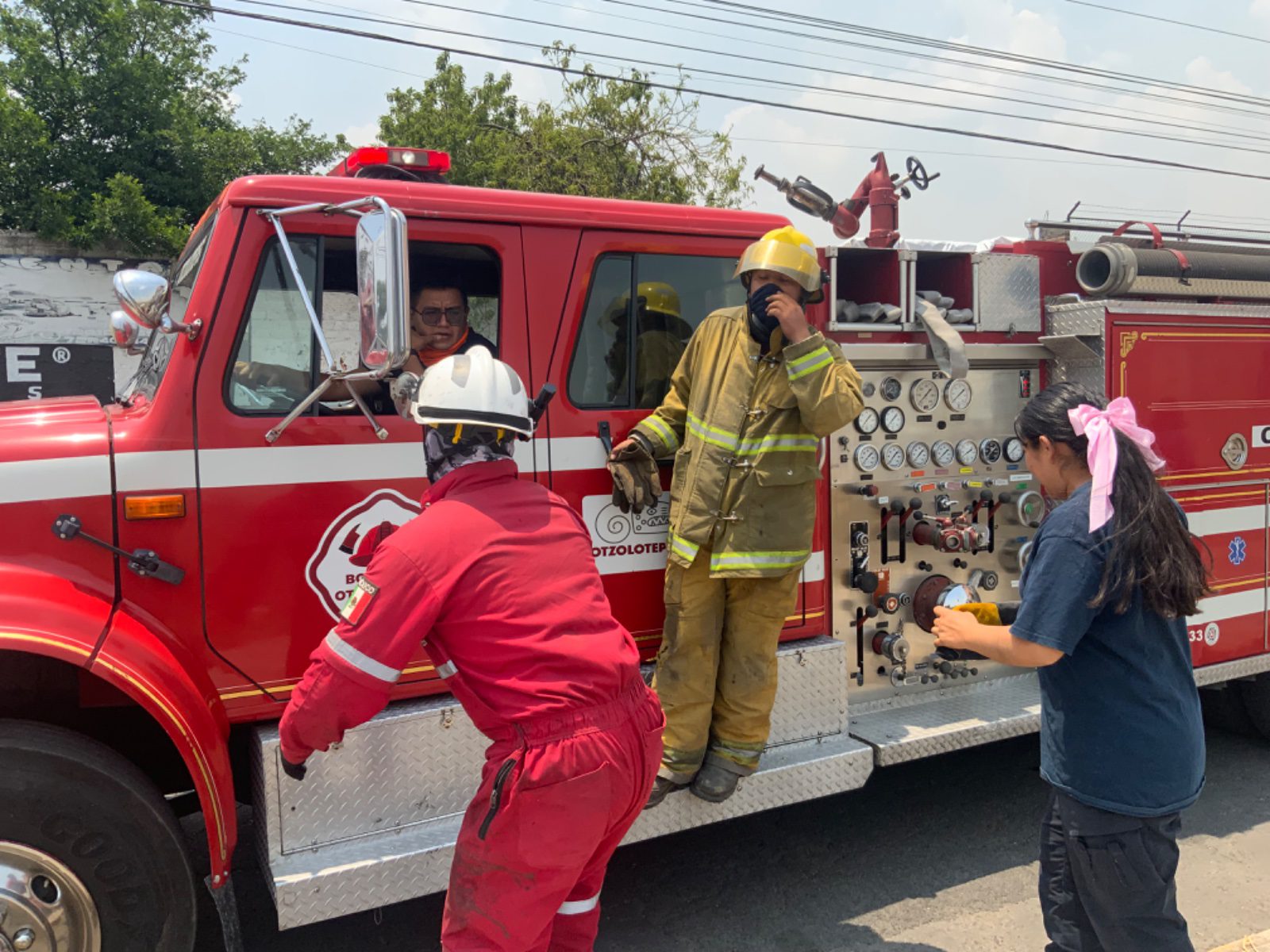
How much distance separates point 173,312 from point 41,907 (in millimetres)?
1774

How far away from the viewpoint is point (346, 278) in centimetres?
292

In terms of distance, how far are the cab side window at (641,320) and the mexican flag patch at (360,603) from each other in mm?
1402

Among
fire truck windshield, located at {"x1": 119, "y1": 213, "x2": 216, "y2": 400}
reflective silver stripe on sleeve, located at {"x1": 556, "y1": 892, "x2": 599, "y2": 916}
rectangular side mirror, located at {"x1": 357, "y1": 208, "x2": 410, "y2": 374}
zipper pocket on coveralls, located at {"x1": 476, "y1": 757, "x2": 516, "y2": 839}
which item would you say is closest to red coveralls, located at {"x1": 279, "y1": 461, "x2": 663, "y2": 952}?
zipper pocket on coveralls, located at {"x1": 476, "y1": 757, "x2": 516, "y2": 839}

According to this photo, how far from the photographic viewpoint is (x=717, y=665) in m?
3.42

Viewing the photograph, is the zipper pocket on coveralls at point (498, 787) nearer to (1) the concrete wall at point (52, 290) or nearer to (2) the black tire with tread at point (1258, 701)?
(2) the black tire with tread at point (1258, 701)

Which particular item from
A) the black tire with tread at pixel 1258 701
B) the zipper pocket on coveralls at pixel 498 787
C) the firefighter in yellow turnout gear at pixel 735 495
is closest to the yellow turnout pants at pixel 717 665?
the firefighter in yellow turnout gear at pixel 735 495

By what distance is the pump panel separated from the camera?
12.9 feet

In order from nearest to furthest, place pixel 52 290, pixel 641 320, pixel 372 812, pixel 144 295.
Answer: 1. pixel 144 295
2. pixel 372 812
3. pixel 641 320
4. pixel 52 290

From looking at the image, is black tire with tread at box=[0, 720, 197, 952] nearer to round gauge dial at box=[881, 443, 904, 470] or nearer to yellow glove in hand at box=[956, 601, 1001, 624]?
yellow glove in hand at box=[956, 601, 1001, 624]

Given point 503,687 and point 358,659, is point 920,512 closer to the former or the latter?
point 503,687

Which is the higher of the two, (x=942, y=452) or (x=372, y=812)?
(x=942, y=452)

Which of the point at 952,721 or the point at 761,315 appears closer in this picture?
the point at 761,315

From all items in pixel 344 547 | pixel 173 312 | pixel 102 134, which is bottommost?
pixel 344 547

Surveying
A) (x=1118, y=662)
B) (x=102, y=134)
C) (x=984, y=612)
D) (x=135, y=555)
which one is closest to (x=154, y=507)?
(x=135, y=555)
